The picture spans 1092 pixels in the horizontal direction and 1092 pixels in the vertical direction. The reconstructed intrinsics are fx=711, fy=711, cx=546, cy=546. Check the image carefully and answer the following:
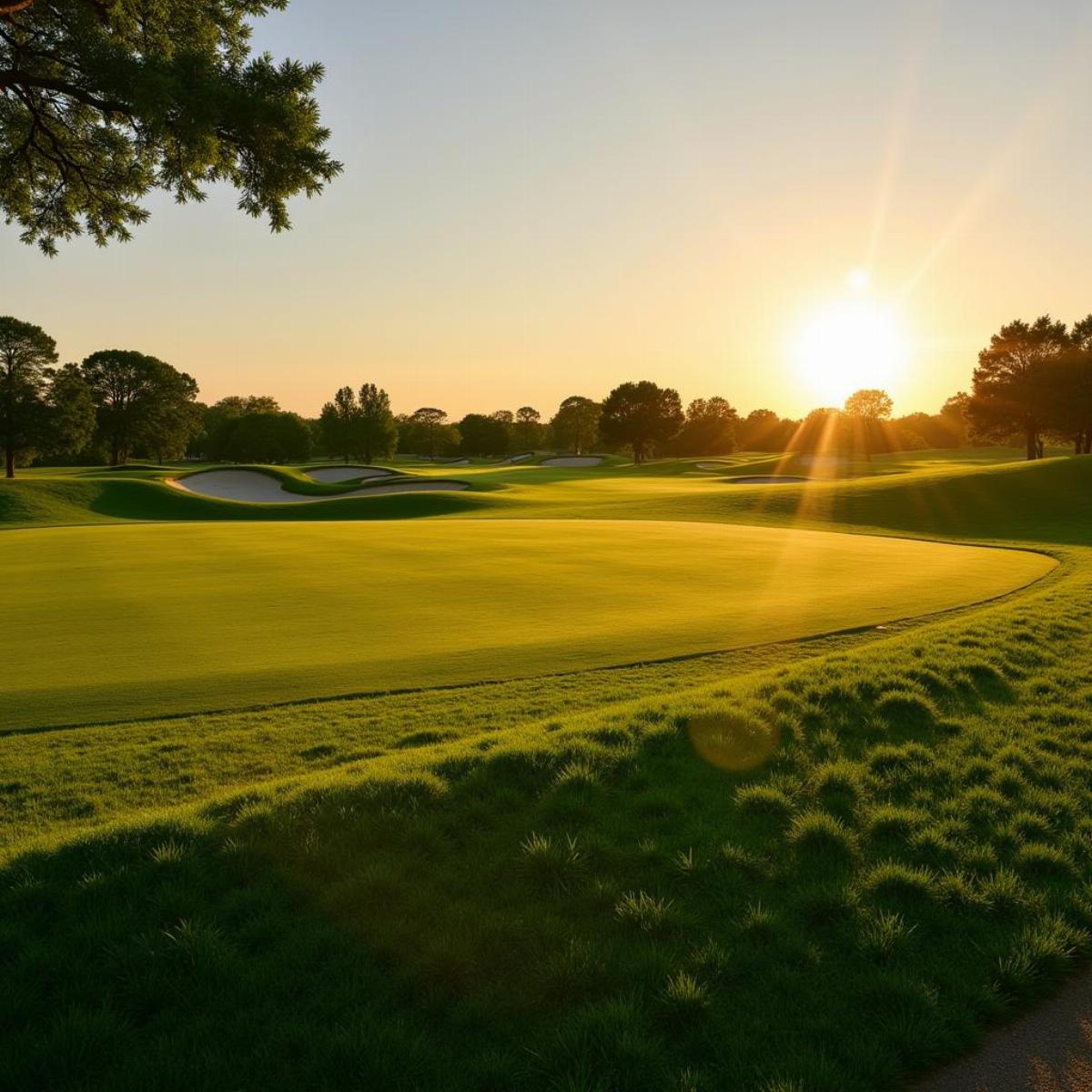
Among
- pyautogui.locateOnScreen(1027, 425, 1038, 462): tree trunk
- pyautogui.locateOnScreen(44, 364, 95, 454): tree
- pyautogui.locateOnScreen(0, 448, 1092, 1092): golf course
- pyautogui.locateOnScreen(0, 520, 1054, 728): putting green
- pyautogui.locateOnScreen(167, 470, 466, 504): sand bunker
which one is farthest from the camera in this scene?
pyautogui.locateOnScreen(1027, 425, 1038, 462): tree trunk

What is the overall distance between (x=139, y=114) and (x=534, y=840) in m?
8.67

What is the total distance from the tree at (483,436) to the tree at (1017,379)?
91.4 metres

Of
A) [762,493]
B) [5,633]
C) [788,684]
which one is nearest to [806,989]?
[788,684]

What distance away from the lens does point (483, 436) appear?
14700 cm

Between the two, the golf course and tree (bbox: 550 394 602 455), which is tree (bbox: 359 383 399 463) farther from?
the golf course

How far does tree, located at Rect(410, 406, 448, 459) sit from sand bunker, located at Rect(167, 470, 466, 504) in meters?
86.3

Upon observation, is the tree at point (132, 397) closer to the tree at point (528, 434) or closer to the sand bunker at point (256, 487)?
the sand bunker at point (256, 487)

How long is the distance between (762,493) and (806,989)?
43.8 metres

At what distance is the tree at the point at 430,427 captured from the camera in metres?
151

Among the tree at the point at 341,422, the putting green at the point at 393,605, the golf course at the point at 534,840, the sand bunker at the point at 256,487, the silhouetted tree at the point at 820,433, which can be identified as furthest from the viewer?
the silhouetted tree at the point at 820,433

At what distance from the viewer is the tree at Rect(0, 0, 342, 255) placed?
26.8 ft

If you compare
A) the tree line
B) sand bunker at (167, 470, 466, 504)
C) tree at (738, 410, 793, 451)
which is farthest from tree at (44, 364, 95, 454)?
tree at (738, 410, 793, 451)

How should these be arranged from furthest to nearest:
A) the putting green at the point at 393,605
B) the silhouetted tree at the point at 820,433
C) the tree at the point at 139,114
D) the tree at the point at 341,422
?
the silhouetted tree at the point at 820,433, the tree at the point at 341,422, the putting green at the point at 393,605, the tree at the point at 139,114

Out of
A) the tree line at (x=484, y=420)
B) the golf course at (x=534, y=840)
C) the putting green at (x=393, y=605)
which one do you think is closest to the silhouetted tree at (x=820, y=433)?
the tree line at (x=484, y=420)
